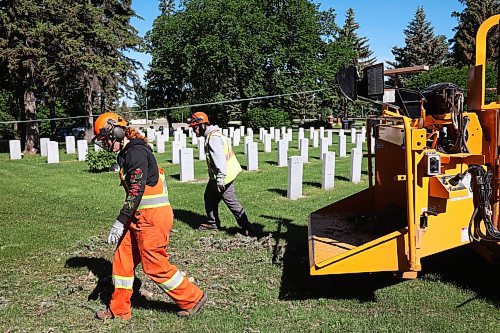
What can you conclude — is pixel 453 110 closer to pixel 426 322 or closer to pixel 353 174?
pixel 426 322

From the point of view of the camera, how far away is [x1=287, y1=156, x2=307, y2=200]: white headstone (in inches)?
421

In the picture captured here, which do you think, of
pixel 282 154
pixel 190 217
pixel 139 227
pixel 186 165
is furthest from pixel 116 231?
pixel 282 154

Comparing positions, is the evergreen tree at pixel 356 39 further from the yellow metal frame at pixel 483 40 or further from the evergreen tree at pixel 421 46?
the yellow metal frame at pixel 483 40

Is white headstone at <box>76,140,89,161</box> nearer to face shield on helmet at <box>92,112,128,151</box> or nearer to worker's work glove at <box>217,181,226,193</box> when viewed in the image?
worker's work glove at <box>217,181,226,193</box>

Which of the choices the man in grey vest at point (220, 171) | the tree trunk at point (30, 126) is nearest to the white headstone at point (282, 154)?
the man in grey vest at point (220, 171)

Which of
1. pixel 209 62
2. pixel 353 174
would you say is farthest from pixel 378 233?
pixel 209 62

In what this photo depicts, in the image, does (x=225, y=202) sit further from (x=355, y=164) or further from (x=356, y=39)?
(x=356, y=39)

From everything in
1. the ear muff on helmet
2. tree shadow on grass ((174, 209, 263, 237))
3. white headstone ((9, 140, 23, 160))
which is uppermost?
the ear muff on helmet

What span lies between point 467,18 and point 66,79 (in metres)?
39.1

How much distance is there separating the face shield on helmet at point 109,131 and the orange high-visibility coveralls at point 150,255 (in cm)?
59

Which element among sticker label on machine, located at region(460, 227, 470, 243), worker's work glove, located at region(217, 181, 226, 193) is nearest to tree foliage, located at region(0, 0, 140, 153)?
worker's work glove, located at region(217, 181, 226, 193)

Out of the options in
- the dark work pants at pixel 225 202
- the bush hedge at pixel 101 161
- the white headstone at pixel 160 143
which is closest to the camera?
the dark work pants at pixel 225 202

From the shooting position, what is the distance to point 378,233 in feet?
18.5

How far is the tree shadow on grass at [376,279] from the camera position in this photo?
17.4 ft
